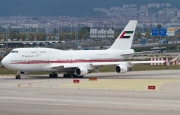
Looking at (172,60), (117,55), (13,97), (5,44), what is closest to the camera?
(13,97)

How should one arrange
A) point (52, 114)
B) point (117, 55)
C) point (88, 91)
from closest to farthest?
1. point (52, 114)
2. point (88, 91)
3. point (117, 55)

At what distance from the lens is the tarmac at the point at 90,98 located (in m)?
38.7

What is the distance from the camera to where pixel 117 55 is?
76250 millimetres

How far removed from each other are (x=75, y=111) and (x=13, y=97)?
9.96 m

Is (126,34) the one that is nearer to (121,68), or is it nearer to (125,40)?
(125,40)

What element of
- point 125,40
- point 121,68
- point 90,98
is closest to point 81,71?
point 121,68

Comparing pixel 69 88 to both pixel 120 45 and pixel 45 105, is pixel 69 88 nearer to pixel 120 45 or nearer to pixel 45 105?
pixel 45 105

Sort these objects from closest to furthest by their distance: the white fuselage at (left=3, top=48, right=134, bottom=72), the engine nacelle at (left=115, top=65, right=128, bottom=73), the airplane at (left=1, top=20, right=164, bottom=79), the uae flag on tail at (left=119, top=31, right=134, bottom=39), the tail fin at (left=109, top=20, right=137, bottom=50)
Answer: the white fuselage at (left=3, top=48, right=134, bottom=72)
the airplane at (left=1, top=20, right=164, bottom=79)
the engine nacelle at (left=115, top=65, right=128, bottom=73)
the tail fin at (left=109, top=20, right=137, bottom=50)
the uae flag on tail at (left=119, top=31, right=134, bottom=39)

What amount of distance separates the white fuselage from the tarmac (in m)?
5.74

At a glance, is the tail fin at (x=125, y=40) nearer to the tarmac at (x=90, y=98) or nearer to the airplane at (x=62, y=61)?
the airplane at (x=62, y=61)

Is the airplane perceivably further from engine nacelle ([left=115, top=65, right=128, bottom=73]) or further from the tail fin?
the tail fin

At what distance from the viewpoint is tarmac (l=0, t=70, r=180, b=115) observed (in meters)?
38.7

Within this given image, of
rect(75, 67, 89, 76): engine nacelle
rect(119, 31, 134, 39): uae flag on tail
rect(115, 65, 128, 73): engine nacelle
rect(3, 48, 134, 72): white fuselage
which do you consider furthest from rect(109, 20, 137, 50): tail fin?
rect(75, 67, 89, 76): engine nacelle

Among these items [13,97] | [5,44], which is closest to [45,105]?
[13,97]
